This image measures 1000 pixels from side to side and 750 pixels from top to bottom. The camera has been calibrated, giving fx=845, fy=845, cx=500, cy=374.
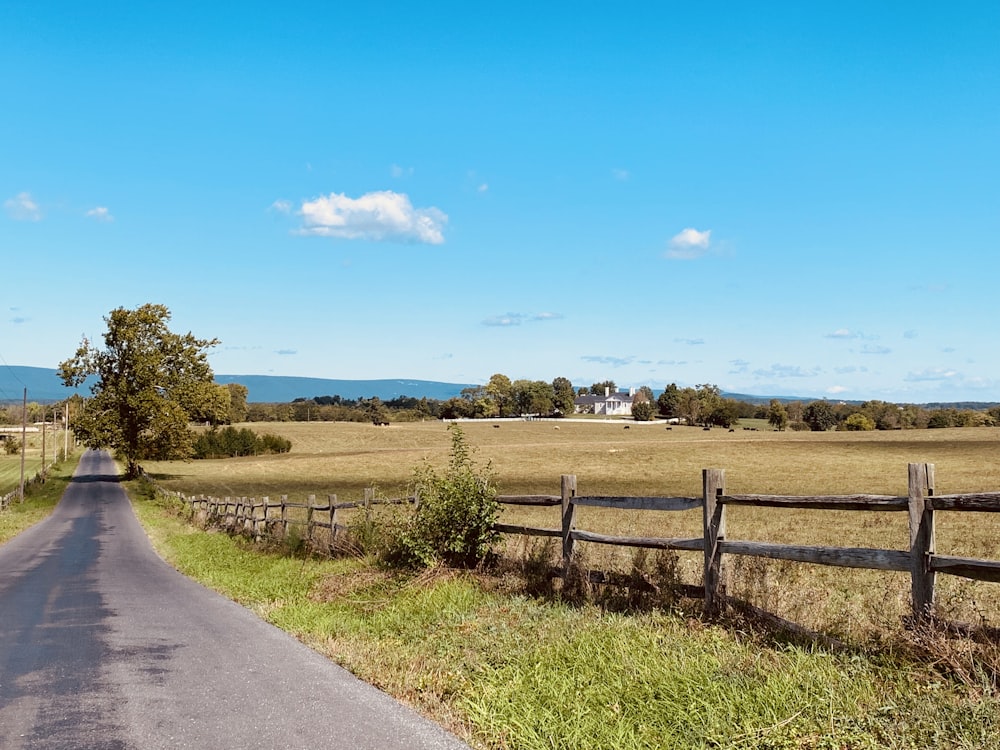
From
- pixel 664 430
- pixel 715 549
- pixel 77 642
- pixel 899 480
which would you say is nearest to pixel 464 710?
pixel 715 549

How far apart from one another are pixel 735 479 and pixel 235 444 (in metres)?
64.9

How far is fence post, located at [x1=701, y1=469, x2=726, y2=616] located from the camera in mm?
8633

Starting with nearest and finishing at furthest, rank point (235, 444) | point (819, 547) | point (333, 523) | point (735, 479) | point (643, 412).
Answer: point (819, 547) < point (333, 523) < point (735, 479) < point (235, 444) < point (643, 412)

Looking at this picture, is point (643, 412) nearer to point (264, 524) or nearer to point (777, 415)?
point (777, 415)

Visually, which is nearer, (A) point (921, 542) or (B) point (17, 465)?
(A) point (921, 542)

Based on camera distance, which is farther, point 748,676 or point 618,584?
point 618,584

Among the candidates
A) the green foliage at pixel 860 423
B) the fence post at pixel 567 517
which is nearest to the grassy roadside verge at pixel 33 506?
the fence post at pixel 567 517

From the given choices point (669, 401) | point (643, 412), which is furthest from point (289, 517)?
point (669, 401)

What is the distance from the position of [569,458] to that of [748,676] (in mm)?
73510

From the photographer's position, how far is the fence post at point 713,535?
8.63 metres

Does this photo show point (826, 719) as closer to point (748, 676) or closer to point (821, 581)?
point (748, 676)

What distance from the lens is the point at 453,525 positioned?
39.5 ft

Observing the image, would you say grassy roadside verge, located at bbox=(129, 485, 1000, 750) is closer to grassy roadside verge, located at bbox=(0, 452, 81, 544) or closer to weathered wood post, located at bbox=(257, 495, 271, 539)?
weathered wood post, located at bbox=(257, 495, 271, 539)

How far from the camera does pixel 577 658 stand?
7.31 meters
